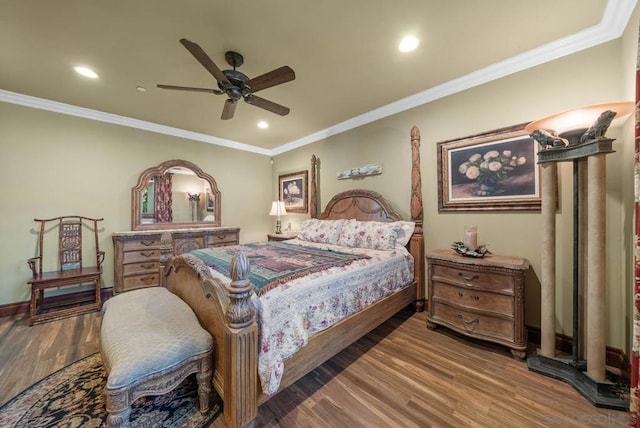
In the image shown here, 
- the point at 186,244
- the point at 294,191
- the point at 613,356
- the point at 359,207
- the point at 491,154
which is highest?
the point at 491,154

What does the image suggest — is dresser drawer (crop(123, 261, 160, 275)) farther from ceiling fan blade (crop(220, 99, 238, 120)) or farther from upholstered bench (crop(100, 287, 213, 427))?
ceiling fan blade (crop(220, 99, 238, 120))

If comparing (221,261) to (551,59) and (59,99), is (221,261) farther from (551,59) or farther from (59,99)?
(551,59)

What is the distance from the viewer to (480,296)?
212 centimetres

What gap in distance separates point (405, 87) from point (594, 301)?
2.58m

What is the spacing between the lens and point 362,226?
3215 mm

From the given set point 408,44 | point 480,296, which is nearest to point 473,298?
point 480,296

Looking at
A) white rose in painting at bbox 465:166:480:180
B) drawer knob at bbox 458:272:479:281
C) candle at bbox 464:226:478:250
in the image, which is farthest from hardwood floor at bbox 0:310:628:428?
white rose in painting at bbox 465:166:480:180

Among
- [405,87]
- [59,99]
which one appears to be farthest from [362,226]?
[59,99]

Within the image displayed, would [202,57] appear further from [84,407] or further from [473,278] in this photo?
[473,278]

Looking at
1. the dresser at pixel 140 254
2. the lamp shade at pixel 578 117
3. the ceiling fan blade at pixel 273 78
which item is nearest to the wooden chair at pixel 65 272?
the dresser at pixel 140 254

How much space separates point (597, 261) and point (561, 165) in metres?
0.95

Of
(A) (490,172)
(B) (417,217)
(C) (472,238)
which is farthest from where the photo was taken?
(B) (417,217)

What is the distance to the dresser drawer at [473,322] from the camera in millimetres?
2010

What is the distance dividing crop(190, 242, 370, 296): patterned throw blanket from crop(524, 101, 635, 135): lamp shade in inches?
71.5
